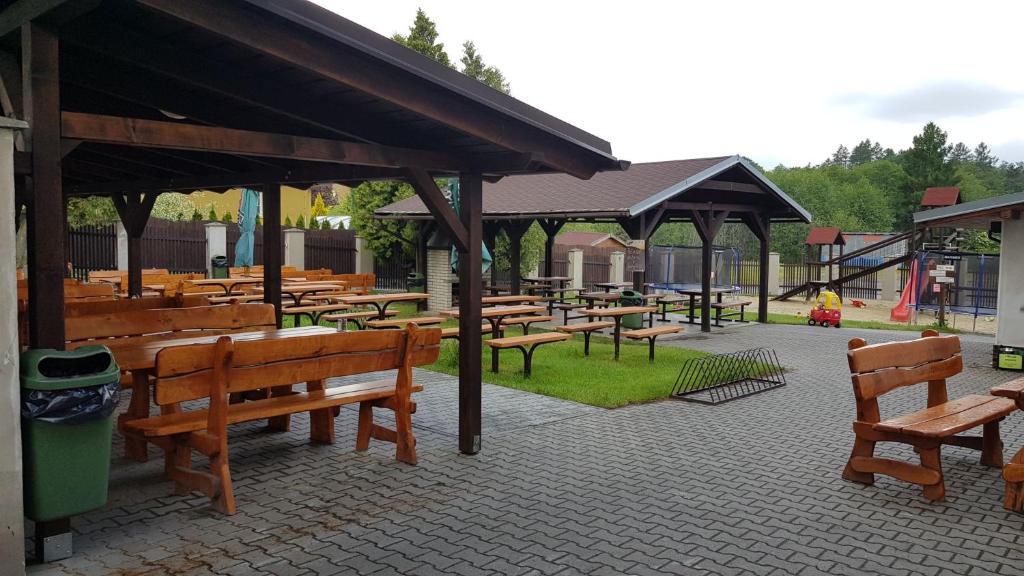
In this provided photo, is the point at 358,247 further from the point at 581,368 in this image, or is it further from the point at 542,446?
the point at 542,446

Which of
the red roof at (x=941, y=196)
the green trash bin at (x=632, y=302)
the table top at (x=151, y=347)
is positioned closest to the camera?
the table top at (x=151, y=347)

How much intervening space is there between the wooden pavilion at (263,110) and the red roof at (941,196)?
32.8 meters

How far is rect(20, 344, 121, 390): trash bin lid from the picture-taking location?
3807mm

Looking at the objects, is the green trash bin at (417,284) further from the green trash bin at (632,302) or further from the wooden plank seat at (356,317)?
the green trash bin at (632,302)

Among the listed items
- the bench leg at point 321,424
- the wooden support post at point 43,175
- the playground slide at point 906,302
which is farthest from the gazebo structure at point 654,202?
the wooden support post at point 43,175

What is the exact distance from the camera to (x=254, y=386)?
5117 millimetres

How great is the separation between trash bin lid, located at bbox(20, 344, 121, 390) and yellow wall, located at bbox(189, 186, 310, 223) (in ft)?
106

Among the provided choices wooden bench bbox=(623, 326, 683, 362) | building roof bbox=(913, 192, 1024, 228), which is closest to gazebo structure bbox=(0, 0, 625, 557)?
wooden bench bbox=(623, 326, 683, 362)

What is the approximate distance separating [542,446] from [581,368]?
4.11 m

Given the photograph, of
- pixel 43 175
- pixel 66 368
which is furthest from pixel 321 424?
pixel 43 175

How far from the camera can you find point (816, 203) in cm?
5994

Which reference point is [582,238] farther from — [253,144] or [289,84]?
[253,144]

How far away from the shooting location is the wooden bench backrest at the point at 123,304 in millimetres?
7109

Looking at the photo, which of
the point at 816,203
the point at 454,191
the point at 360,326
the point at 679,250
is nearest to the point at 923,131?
the point at 816,203
